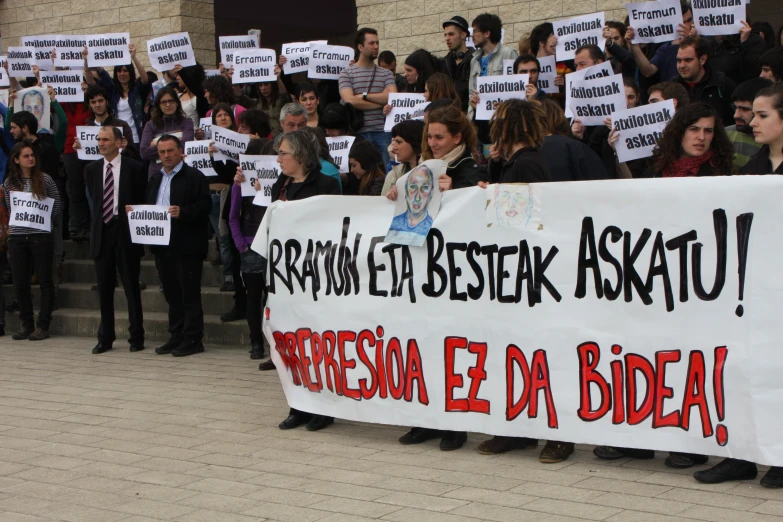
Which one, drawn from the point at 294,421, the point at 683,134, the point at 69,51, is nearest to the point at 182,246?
the point at 294,421

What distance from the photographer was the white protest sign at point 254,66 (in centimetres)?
1248

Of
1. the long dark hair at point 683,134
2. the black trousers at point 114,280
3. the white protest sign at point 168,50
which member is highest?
the white protest sign at point 168,50

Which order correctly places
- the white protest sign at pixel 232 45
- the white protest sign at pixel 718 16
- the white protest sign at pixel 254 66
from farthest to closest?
the white protest sign at pixel 232 45 < the white protest sign at pixel 254 66 < the white protest sign at pixel 718 16

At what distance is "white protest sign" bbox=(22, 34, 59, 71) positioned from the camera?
14.1 metres

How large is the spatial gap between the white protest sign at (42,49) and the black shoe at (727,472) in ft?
35.8

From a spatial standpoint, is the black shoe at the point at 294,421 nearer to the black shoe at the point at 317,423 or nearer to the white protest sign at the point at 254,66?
the black shoe at the point at 317,423

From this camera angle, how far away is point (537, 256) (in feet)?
20.6

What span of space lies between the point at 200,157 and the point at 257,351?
2.37 m

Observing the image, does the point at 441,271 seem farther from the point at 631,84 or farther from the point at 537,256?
the point at 631,84

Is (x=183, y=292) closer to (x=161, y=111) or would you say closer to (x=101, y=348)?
(x=101, y=348)

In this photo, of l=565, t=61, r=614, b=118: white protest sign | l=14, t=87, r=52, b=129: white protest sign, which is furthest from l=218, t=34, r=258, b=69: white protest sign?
l=565, t=61, r=614, b=118: white protest sign

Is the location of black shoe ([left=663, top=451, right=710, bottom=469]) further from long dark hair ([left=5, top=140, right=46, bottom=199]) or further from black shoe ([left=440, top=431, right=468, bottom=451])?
long dark hair ([left=5, top=140, right=46, bottom=199])

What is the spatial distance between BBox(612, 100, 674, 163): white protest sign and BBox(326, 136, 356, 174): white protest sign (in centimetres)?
263

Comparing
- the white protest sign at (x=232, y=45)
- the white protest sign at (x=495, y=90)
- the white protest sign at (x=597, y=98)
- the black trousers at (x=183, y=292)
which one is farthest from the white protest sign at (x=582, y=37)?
the white protest sign at (x=232, y=45)
